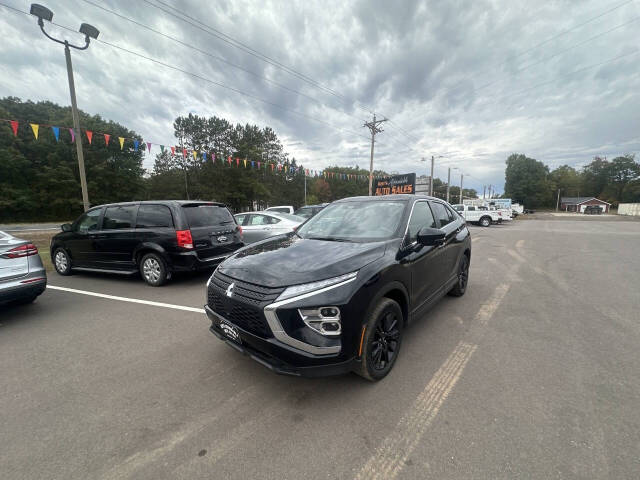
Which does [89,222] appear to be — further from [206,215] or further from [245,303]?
[245,303]

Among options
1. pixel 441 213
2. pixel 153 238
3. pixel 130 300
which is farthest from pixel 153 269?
pixel 441 213

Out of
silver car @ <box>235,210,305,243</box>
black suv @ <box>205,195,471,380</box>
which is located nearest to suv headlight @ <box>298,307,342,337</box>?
black suv @ <box>205,195,471,380</box>

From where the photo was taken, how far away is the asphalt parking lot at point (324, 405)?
5.39ft

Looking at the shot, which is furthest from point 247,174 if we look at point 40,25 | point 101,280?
point 101,280

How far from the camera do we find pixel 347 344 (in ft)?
6.75

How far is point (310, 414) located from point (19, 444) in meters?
1.96

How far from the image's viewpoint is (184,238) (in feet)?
16.4

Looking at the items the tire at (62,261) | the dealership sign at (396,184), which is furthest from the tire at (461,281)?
the dealership sign at (396,184)

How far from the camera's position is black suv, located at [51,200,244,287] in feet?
16.6

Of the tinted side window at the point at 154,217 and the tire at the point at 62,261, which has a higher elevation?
the tinted side window at the point at 154,217

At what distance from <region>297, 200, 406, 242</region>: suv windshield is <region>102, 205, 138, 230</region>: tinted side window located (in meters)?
4.04

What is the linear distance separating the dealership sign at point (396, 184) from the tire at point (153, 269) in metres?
19.4

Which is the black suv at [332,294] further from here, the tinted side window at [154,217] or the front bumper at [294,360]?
the tinted side window at [154,217]

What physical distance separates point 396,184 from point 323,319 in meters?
22.1
